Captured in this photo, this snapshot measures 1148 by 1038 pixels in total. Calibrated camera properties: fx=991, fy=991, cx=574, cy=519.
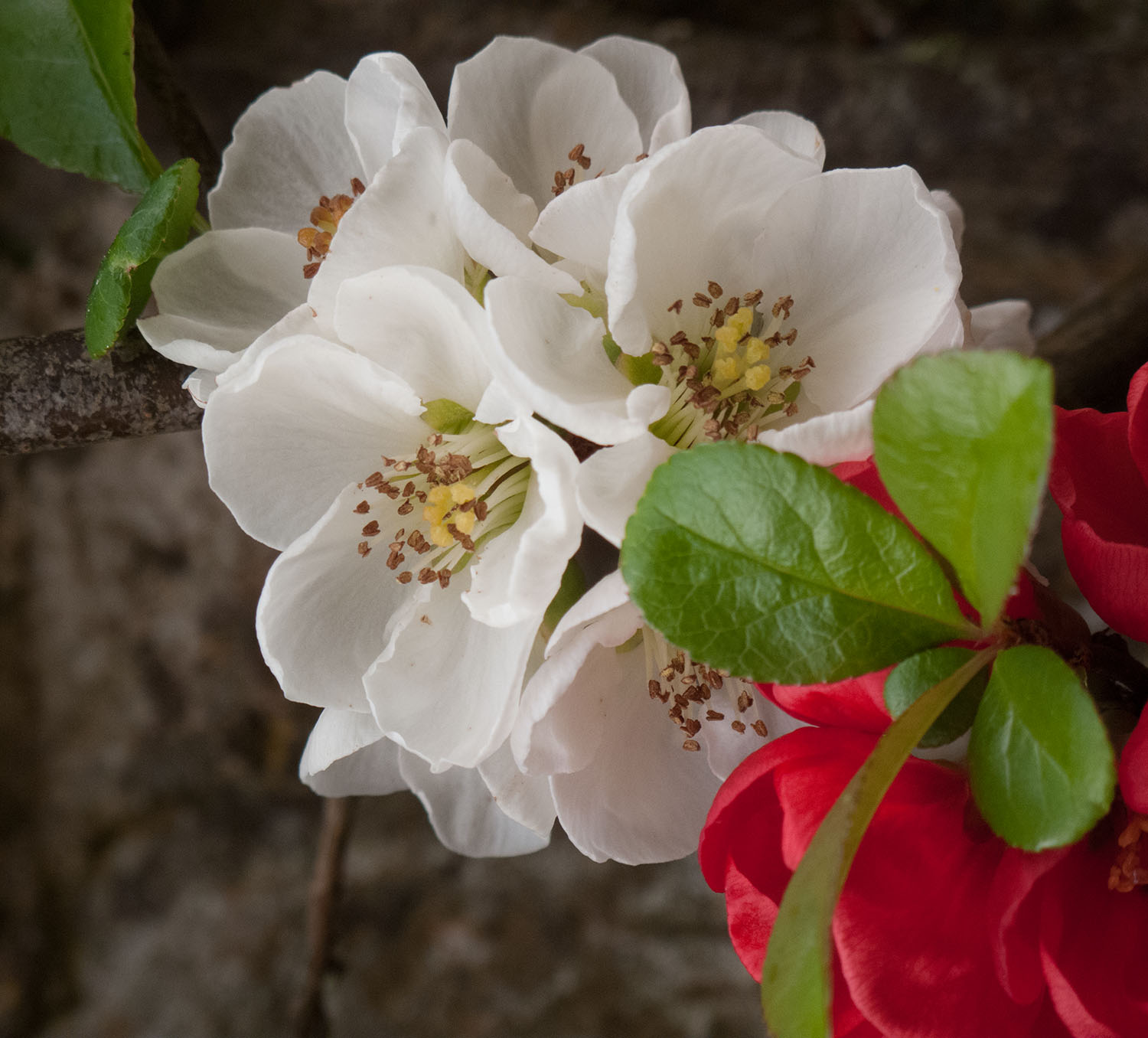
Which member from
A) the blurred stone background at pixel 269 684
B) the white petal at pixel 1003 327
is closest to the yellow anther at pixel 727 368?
the white petal at pixel 1003 327

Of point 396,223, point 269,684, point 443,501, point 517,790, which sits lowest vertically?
point 269,684

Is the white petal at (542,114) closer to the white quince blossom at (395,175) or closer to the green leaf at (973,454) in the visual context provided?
the white quince blossom at (395,175)

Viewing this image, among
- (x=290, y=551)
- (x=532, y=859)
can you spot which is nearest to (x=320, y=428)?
(x=290, y=551)

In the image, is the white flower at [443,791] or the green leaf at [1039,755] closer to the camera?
the green leaf at [1039,755]

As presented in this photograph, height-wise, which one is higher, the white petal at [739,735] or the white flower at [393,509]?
the white flower at [393,509]

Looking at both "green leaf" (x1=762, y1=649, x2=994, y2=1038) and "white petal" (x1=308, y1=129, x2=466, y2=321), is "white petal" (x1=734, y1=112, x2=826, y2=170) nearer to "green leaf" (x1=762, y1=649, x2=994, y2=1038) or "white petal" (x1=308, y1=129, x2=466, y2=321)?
"white petal" (x1=308, y1=129, x2=466, y2=321)

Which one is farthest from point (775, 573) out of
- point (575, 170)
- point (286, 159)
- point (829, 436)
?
point (286, 159)

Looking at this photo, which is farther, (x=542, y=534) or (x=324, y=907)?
(x=324, y=907)

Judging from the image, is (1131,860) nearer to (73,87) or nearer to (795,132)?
(795,132)
